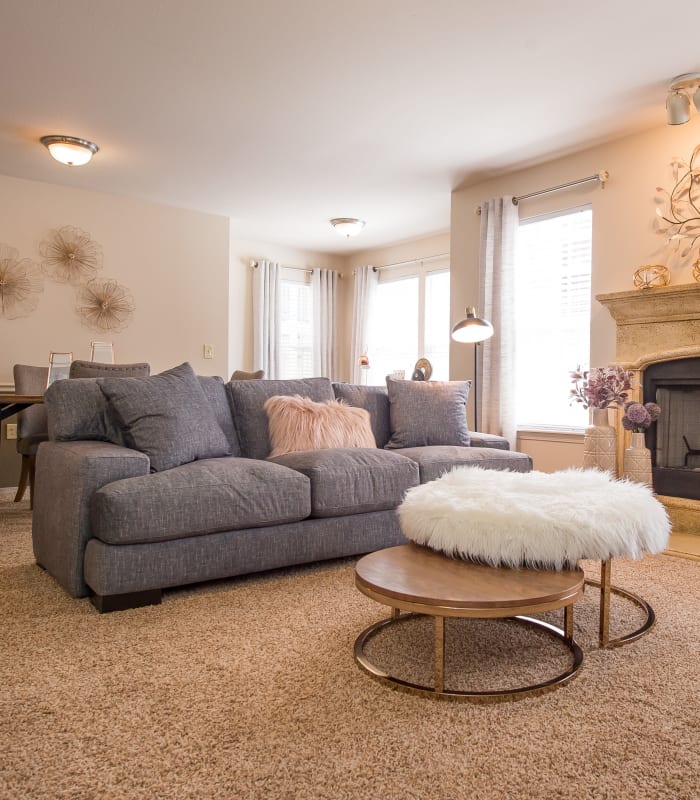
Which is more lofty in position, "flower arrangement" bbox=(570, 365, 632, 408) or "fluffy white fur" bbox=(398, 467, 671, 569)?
"flower arrangement" bbox=(570, 365, 632, 408)

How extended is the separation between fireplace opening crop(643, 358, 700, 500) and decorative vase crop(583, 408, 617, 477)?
368 mm

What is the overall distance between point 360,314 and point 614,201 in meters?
3.68

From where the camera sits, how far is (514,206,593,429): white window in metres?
4.47

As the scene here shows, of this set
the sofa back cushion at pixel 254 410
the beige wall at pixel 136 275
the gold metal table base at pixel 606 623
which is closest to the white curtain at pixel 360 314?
the beige wall at pixel 136 275

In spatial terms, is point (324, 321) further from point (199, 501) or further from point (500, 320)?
point (199, 501)

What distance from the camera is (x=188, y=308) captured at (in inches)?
232

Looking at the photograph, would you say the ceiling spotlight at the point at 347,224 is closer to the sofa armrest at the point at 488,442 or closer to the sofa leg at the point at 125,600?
the sofa armrest at the point at 488,442

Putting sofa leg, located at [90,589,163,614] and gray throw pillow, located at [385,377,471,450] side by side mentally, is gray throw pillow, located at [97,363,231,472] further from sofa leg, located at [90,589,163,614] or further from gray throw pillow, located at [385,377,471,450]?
gray throw pillow, located at [385,377,471,450]

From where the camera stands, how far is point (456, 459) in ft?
10.4

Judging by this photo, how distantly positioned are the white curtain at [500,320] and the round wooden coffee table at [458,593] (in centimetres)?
304

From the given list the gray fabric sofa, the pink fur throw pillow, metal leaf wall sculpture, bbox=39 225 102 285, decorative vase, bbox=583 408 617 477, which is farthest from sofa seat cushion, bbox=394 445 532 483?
metal leaf wall sculpture, bbox=39 225 102 285

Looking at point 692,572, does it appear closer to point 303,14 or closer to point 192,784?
point 192,784

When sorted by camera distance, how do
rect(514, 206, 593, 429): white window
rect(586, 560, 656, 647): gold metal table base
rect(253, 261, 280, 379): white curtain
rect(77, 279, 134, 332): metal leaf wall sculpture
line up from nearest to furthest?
rect(586, 560, 656, 647): gold metal table base
rect(514, 206, 593, 429): white window
rect(77, 279, 134, 332): metal leaf wall sculpture
rect(253, 261, 280, 379): white curtain

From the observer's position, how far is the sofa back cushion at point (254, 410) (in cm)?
317
